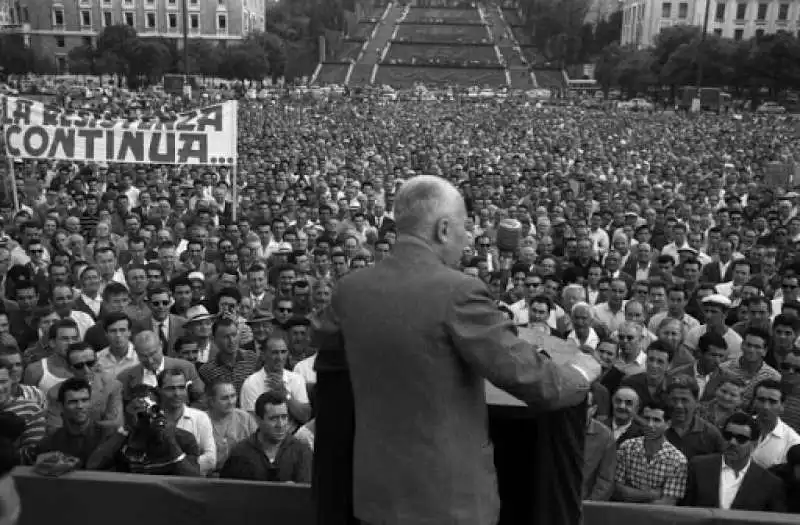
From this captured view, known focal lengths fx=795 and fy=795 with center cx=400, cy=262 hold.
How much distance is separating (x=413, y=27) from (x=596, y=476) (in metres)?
106

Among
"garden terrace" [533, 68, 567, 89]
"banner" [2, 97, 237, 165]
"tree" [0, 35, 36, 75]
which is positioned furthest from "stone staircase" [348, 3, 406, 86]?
"banner" [2, 97, 237, 165]

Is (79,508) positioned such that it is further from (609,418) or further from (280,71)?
(280,71)

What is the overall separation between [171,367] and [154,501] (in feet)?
7.07

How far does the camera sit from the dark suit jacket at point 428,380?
1.92 meters

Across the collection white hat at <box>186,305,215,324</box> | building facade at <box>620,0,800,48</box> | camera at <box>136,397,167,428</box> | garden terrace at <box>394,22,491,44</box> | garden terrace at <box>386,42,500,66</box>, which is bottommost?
white hat at <box>186,305,215,324</box>

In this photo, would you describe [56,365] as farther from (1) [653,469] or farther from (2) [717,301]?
(2) [717,301]

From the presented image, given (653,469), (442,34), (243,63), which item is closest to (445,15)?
(442,34)

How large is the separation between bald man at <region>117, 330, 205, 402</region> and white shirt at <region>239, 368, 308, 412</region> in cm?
29

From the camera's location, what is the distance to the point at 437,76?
8100 cm

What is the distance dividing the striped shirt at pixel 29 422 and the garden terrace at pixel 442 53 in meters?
84.6

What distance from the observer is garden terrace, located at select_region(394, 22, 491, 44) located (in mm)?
98062

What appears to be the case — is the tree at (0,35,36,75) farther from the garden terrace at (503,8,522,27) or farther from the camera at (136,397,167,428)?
the garden terrace at (503,8,522,27)

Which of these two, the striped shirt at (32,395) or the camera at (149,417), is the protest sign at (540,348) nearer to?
the camera at (149,417)

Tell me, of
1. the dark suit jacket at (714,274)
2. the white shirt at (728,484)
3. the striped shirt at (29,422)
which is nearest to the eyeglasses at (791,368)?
the white shirt at (728,484)
